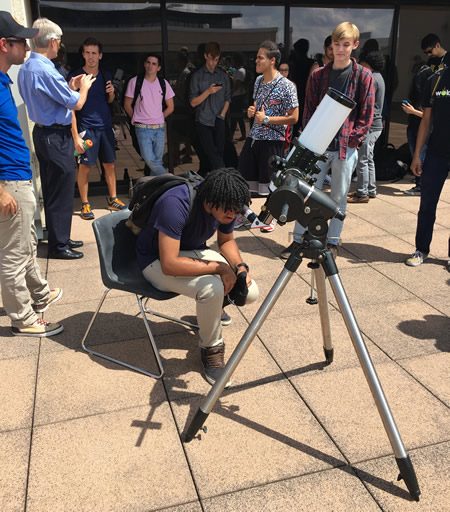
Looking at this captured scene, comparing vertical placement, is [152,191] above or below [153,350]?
above

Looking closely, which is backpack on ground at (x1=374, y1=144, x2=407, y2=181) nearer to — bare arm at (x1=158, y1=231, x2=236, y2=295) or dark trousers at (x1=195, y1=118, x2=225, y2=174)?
dark trousers at (x1=195, y1=118, x2=225, y2=174)

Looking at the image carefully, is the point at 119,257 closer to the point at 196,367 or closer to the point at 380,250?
the point at 196,367

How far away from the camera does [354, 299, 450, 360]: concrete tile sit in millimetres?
3340

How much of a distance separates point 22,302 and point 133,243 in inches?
34.4

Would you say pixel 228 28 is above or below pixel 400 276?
above

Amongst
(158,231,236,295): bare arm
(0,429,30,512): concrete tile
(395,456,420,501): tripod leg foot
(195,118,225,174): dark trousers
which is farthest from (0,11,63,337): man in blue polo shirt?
(195,118,225,174): dark trousers

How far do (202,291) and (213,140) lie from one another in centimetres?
464

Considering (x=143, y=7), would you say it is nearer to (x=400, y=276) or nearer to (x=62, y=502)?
(x=400, y=276)

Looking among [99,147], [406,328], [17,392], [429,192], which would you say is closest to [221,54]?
[99,147]

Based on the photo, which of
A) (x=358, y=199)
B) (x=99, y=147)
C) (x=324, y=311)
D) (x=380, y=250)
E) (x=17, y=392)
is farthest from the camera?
(x=358, y=199)

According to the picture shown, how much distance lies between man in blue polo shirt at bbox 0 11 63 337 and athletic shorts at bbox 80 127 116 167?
259 centimetres

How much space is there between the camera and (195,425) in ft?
8.09

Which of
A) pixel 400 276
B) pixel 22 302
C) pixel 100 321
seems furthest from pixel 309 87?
pixel 22 302

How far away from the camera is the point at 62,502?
218 cm
